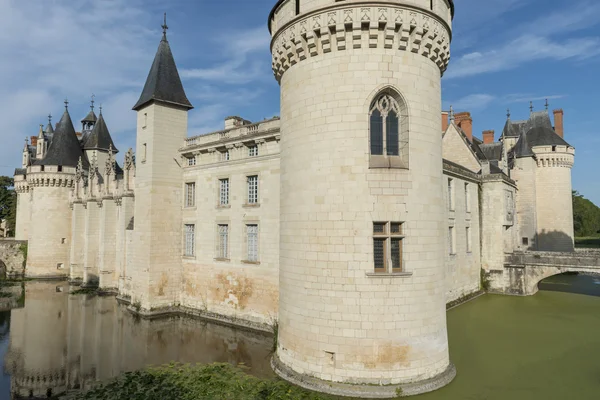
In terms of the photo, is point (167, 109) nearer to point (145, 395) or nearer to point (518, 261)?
point (145, 395)

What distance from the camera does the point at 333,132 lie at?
974 cm

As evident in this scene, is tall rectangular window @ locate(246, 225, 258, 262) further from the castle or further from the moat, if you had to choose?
the moat

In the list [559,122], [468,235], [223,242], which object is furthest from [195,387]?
[559,122]

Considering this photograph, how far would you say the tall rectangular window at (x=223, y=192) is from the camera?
18.5 meters

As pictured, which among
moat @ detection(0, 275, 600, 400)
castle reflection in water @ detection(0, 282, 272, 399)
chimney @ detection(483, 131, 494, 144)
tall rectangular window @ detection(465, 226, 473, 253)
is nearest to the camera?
moat @ detection(0, 275, 600, 400)

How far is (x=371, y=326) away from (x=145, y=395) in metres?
5.47

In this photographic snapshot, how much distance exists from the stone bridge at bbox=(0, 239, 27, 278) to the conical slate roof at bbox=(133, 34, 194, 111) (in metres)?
21.8

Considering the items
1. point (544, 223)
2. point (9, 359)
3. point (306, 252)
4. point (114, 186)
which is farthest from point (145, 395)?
point (544, 223)

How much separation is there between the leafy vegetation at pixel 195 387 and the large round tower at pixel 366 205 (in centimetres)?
73

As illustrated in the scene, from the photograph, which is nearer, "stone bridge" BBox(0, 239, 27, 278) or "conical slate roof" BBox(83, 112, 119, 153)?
"stone bridge" BBox(0, 239, 27, 278)

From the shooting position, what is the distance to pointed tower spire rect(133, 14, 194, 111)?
1995 centimetres

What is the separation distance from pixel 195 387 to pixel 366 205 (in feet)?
20.0

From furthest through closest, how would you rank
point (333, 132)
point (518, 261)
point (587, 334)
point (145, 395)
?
1. point (518, 261)
2. point (587, 334)
3. point (333, 132)
4. point (145, 395)

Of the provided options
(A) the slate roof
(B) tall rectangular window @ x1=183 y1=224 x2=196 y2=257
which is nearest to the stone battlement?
(B) tall rectangular window @ x1=183 y1=224 x2=196 y2=257
